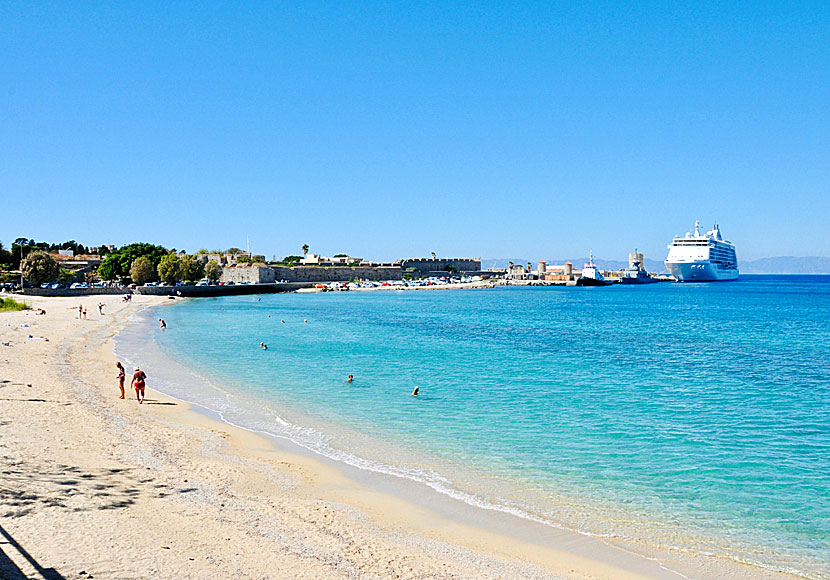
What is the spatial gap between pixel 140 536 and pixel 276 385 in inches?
530

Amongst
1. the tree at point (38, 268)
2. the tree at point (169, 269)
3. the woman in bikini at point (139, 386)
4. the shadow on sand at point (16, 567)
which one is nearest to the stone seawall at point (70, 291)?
the tree at point (38, 268)

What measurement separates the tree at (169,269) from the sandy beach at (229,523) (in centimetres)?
8192

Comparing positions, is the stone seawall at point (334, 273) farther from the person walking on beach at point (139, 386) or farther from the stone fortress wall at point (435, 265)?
the person walking on beach at point (139, 386)

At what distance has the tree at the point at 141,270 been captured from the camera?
90.4 metres

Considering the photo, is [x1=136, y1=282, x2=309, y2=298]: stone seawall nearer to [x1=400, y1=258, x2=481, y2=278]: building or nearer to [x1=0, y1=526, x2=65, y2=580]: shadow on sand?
[x1=400, y1=258, x2=481, y2=278]: building

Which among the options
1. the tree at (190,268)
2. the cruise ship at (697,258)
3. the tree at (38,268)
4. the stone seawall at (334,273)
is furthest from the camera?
the cruise ship at (697,258)

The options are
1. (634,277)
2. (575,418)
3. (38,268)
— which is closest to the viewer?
(575,418)

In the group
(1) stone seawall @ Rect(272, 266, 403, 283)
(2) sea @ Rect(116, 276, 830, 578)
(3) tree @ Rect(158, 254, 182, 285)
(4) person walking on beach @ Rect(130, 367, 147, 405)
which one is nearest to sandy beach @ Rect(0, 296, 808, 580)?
(2) sea @ Rect(116, 276, 830, 578)

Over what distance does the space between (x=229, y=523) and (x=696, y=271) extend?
153 metres

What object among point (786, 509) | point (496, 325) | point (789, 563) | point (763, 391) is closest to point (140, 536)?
point (789, 563)

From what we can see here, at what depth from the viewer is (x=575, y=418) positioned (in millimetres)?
15758

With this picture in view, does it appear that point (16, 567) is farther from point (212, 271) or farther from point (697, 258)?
point (697, 258)

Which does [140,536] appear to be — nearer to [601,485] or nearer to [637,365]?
[601,485]

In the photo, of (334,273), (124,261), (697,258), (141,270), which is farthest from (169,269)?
(697,258)
